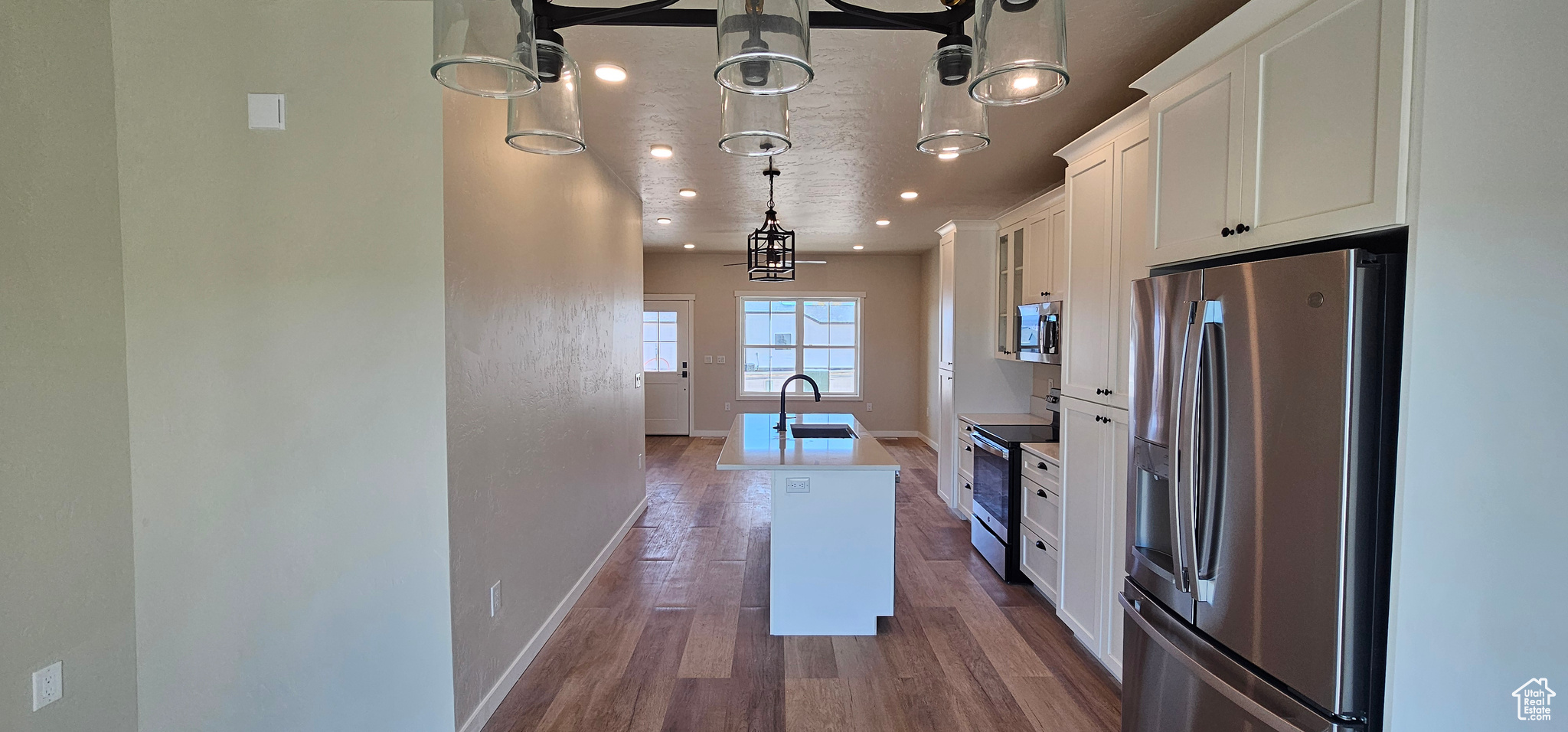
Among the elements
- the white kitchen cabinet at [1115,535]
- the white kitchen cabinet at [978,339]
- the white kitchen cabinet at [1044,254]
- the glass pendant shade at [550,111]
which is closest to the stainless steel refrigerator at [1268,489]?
the white kitchen cabinet at [1115,535]

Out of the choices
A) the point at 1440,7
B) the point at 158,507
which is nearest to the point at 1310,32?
the point at 1440,7

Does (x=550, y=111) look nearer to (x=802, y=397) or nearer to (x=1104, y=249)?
(x=1104, y=249)

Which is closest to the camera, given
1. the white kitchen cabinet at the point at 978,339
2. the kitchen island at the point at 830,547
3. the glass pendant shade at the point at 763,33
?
the glass pendant shade at the point at 763,33

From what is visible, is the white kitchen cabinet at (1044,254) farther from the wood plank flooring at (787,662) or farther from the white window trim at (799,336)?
the white window trim at (799,336)

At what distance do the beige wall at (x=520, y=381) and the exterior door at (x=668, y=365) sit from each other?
4332 millimetres

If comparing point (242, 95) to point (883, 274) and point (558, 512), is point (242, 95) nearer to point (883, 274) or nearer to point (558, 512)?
point (558, 512)

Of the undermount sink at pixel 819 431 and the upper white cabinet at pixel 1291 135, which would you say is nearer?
the upper white cabinet at pixel 1291 135

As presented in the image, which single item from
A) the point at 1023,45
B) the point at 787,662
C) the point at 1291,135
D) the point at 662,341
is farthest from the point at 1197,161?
the point at 662,341

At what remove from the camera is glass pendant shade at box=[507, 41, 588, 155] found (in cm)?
101

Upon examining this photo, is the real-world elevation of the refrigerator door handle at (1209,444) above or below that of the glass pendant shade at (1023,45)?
below

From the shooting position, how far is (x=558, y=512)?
2.91m

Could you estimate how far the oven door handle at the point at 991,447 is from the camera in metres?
3.52

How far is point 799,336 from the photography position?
8.32 meters

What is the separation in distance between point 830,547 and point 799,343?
5548 mm
